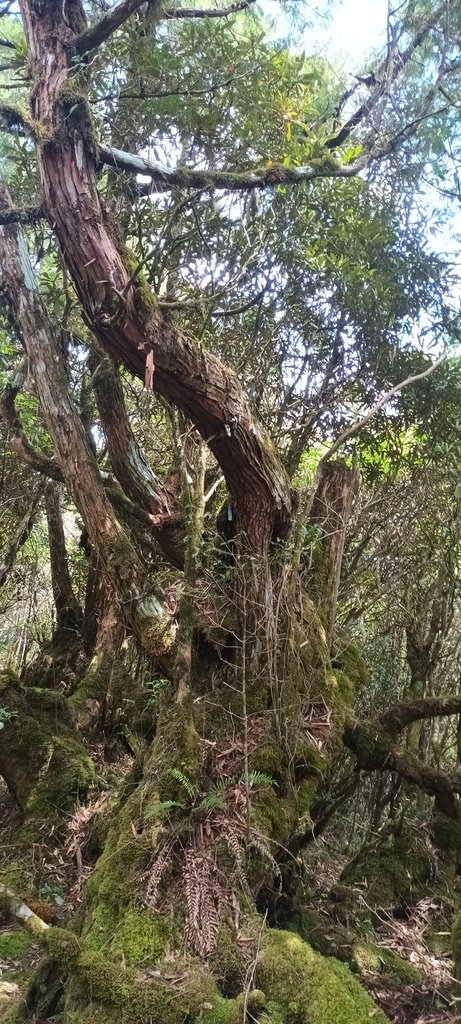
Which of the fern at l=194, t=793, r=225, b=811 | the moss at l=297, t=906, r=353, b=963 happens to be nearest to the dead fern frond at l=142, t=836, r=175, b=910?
the fern at l=194, t=793, r=225, b=811

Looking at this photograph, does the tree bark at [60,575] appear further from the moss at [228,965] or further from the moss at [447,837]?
the moss at [228,965]

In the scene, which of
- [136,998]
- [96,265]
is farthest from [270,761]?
[96,265]

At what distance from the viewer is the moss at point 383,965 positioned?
3145 millimetres

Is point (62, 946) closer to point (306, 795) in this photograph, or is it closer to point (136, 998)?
point (136, 998)

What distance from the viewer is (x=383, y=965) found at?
3.24m

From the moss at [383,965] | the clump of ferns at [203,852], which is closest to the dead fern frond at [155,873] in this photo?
the clump of ferns at [203,852]

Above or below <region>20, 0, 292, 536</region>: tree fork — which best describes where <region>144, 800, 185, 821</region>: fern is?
below

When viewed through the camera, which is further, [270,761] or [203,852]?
[270,761]

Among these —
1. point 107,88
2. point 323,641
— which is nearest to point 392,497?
point 323,641

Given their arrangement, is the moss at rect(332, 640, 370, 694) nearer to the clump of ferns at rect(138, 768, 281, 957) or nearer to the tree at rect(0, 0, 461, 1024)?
the tree at rect(0, 0, 461, 1024)

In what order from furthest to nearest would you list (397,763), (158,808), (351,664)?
1. (351,664)
2. (397,763)
3. (158,808)

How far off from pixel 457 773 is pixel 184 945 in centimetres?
212

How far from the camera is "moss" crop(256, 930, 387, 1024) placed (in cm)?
243

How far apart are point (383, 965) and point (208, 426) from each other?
3.26m
